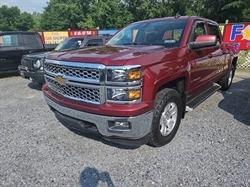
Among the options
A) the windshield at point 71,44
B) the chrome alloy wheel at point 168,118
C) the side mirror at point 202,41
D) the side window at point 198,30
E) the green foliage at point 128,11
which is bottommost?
the chrome alloy wheel at point 168,118

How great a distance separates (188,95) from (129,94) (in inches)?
64.7

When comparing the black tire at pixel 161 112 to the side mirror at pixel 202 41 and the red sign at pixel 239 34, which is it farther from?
the red sign at pixel 239 34

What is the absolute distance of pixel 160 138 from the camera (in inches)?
119

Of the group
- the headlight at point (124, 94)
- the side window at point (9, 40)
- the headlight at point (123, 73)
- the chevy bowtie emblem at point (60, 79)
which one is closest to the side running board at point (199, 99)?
the headlight at point (124, 94)

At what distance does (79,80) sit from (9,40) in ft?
24.3

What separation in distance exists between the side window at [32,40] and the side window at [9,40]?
31cm

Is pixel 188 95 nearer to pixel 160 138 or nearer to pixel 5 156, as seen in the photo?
pixel 160 138

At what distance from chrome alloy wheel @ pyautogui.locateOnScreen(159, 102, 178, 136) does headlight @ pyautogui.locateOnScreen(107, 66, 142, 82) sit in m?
0.89

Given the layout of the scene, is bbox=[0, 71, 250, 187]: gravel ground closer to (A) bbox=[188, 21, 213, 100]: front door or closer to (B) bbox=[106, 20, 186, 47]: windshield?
(A) bbox=[188, 21, 213, 100]: front door

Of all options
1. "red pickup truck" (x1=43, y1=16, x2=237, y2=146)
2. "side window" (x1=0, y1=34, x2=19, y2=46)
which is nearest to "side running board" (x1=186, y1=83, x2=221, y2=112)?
"red pickup truck" (x1=43, y1=16, x2=237, y2=146)

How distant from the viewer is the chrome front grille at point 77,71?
2.51 meters

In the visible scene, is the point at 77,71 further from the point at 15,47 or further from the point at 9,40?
the point at 9,40

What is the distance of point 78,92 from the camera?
2809 millimetres

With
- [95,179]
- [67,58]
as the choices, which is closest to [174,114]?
[95,179]
